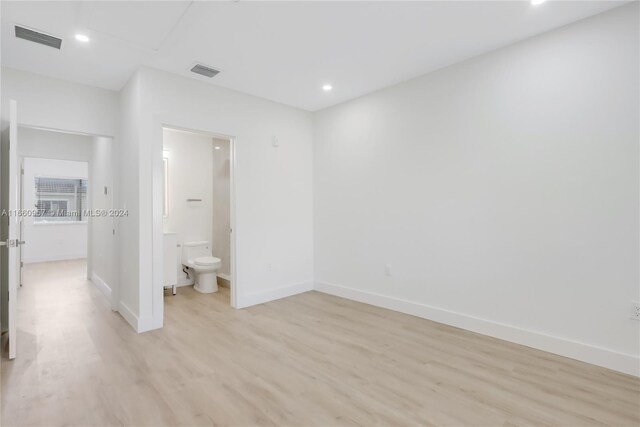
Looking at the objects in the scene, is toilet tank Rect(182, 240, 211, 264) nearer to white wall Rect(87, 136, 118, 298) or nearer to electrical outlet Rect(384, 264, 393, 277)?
white wall Rect(87, 136, 118, 298)

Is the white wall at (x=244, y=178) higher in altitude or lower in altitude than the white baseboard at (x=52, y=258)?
higher

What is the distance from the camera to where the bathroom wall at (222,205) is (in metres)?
5.03

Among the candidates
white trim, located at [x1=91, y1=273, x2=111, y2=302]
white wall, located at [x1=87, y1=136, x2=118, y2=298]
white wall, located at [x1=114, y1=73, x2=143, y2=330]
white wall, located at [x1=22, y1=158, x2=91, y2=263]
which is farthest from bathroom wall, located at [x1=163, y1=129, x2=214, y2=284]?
white wall, located at [x1=22, y1=158, x2=91, y2=263]

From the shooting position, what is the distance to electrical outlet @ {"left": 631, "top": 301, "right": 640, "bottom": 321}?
7.45 ft

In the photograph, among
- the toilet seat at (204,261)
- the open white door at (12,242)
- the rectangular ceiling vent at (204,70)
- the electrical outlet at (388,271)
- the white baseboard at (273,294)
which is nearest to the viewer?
the open white door at (12,242)

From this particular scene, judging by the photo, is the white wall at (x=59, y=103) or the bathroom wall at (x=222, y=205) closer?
the white wall at (x=59, y=103)

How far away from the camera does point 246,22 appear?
249 centimetres

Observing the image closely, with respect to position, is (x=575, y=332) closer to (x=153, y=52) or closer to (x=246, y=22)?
(x=246, y=22)

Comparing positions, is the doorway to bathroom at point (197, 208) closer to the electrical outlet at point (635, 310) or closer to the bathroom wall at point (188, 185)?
the bathroom wall at point (188, 185)

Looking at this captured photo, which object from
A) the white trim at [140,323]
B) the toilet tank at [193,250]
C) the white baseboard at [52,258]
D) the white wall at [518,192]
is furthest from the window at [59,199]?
the white wall at [518,192]

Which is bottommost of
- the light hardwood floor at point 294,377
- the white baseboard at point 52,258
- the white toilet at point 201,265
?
the light hardwood floor at point 294,377

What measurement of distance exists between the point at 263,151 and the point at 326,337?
246cm

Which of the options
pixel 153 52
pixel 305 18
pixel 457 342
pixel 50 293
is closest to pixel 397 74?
pixel 305 18

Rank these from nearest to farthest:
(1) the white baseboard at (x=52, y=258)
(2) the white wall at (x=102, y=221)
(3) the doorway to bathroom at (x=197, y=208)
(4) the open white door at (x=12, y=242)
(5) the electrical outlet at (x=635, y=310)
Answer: (5) the electrical outlet at (x=635, y=310), (4) the open white door at (x=12, y=242), (2) the white wall at (x=102, y=221), (3) the doorway to bathroom at (x=197, y=208), (1) the white baseboard at (x=52, y=258)
